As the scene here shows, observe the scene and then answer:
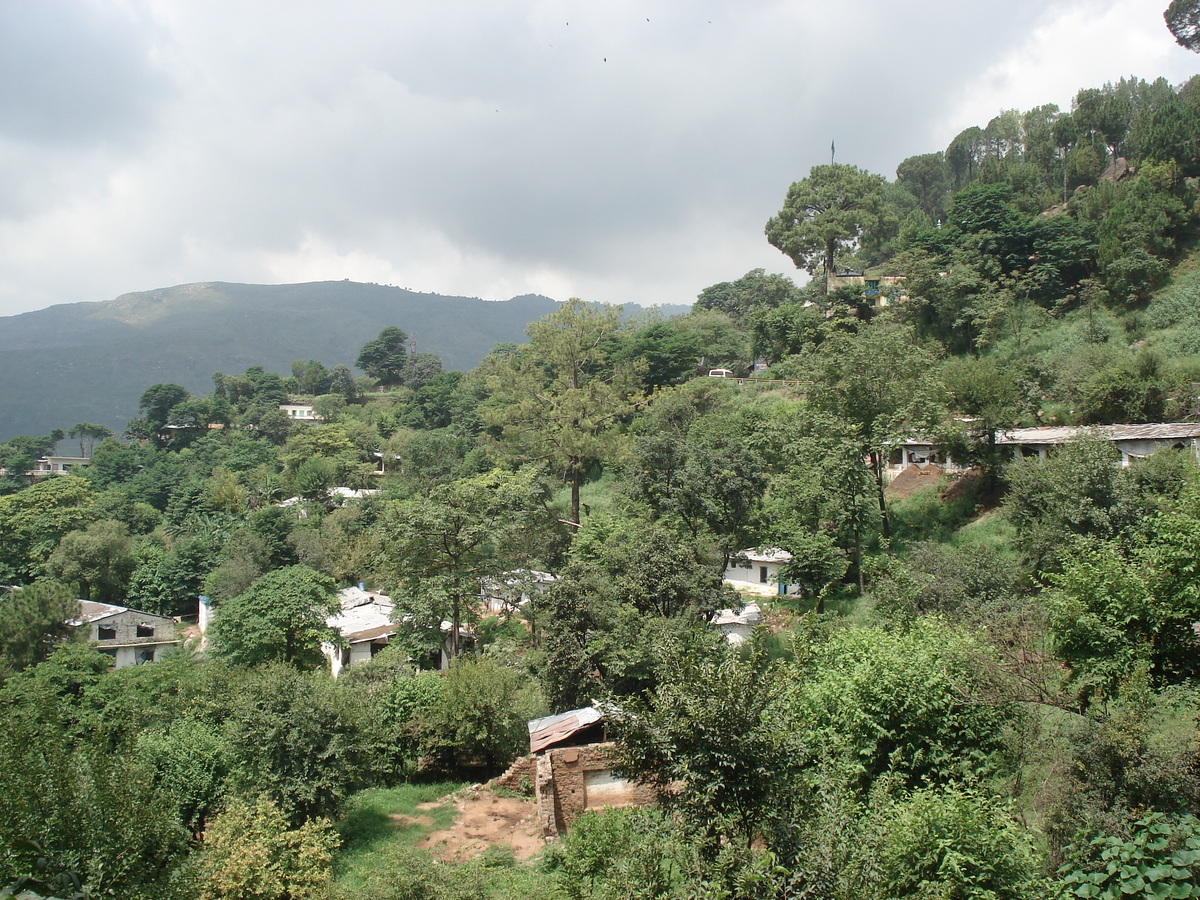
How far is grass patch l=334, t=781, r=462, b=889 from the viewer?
12.2m

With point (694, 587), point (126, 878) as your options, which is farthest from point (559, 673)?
point (126, 878)

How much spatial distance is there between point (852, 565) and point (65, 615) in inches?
1159

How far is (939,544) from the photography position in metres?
21.0

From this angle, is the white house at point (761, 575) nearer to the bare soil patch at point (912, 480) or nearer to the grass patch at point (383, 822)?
the bare soil patch at point (912, 480)

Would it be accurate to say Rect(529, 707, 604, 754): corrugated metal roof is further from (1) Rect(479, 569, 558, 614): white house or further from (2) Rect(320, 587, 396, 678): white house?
(2) Rect(320, 587, 396, 678): white house

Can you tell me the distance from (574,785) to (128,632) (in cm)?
3183

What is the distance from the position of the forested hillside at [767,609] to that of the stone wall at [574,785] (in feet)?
4.67

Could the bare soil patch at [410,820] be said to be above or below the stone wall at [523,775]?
below

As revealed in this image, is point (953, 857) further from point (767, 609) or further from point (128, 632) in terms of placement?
point (128, 632)

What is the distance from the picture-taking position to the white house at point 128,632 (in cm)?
3494

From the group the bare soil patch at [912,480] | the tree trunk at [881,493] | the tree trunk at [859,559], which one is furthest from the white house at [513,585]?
the bare soil patch at [912,480]

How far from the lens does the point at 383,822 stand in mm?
14016

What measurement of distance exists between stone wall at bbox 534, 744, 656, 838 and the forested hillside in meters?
1.42

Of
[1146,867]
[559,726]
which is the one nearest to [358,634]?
[559,726]
